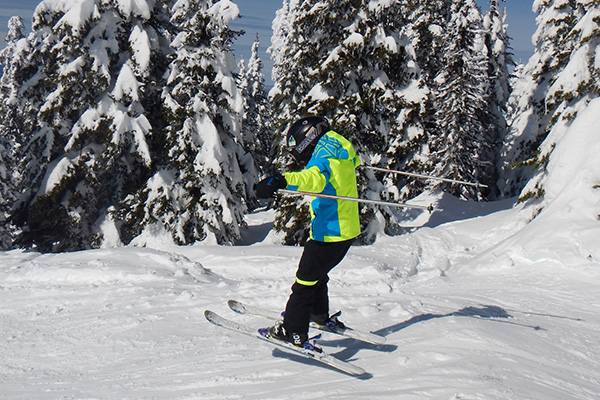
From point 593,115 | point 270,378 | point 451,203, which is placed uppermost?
point 593,115

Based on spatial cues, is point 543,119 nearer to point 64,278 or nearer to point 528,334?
point 528,334

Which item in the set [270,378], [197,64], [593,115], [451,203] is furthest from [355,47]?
[270,378]

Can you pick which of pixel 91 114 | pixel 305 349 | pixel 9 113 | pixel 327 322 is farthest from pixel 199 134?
pixel 9 113

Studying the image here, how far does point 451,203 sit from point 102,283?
1692cm

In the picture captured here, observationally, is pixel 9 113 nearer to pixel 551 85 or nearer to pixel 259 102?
pixel 259 102

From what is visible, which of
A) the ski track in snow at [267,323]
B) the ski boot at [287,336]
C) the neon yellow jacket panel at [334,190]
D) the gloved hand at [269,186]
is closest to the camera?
the gloved hand at [269,186]

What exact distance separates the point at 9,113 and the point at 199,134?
→ 2672cm

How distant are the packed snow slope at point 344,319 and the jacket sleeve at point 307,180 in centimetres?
172

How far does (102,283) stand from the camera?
25.6 ft

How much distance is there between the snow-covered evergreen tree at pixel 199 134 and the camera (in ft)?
52.6

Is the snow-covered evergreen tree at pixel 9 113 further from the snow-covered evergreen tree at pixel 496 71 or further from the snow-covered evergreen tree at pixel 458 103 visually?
the snow-covered evergreen tree at pixel 496 71

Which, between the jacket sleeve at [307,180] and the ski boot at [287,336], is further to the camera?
the ski boot at [287,336]

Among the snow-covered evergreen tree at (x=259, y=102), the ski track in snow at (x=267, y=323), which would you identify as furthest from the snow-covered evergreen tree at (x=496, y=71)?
the ski track in snow at (x=267, y=323)

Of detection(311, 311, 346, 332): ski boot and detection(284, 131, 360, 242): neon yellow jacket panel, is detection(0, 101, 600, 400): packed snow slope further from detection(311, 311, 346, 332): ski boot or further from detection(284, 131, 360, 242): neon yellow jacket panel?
detection(284, 131, 360, 242): neon yellow jacket panel
